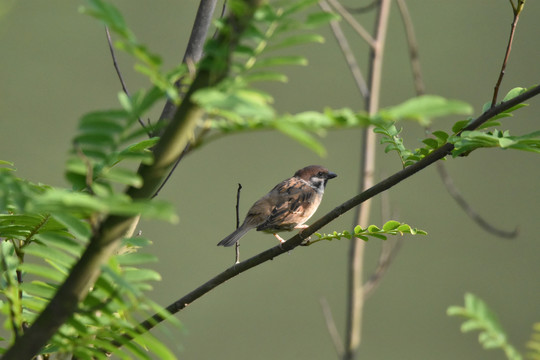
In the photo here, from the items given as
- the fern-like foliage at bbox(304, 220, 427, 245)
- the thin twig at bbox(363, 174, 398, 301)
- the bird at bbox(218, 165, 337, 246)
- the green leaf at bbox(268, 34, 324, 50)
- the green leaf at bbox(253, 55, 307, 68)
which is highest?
the bird at bbox(218, 165, 337, 246)

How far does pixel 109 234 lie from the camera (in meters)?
0.70

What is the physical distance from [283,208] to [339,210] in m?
2.37

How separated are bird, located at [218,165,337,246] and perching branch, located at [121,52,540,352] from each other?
191 cm

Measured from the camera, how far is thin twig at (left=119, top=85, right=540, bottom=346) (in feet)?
3.61

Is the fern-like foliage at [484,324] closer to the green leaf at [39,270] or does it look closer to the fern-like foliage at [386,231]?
the fern-like foliage at [386,231]

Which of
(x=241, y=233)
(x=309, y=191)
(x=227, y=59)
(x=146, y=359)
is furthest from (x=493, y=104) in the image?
(x=309, y=191)

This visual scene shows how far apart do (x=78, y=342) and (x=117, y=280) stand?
10.3 inches

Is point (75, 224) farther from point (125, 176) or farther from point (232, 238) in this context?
point (232, 238)

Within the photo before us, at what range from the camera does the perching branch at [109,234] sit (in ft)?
2.30

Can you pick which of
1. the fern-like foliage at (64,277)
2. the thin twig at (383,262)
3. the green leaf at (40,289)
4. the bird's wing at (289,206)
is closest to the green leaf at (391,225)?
the fern-like foliage at (64,277)

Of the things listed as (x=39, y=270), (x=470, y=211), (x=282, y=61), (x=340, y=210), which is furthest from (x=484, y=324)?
(x=470, y=211)

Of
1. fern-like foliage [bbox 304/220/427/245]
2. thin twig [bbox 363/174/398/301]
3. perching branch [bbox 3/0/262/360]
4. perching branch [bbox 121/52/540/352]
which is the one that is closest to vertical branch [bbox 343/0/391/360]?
thin twig [bbox 363/174/398/301]

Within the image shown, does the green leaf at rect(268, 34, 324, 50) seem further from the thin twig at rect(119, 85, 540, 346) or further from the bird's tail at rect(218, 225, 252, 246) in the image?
the bird's tail at rect(218, 225, 252, 246)

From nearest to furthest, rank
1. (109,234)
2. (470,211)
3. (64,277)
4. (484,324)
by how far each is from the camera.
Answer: (109,234), (64,277), (484,324), (470,211)
